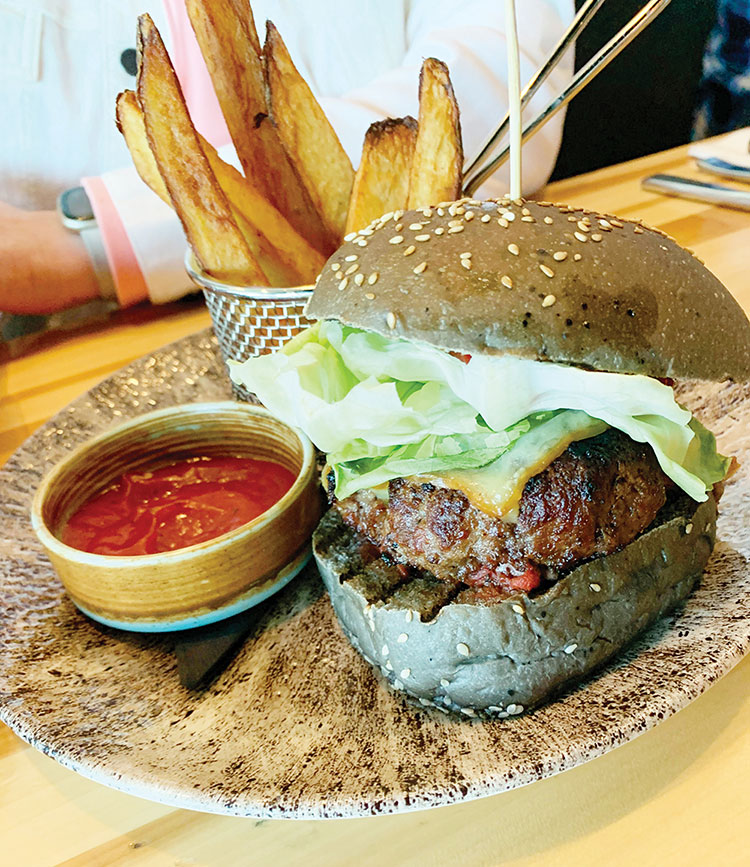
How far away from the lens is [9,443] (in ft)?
6.20

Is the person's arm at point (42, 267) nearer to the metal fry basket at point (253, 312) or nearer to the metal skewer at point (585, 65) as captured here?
the metal fry basket at point (253, 312)

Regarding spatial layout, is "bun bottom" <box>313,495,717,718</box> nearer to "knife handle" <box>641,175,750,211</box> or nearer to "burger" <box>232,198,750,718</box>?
"burger" <box>232,198,750,718</box>

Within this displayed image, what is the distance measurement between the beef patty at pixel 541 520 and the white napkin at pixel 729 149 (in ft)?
7.33

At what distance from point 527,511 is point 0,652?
2.88 ft

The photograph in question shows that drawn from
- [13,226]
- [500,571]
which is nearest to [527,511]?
[500,571]

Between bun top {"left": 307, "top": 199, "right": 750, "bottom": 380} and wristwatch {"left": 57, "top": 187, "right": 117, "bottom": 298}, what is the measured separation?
1691 millimetres

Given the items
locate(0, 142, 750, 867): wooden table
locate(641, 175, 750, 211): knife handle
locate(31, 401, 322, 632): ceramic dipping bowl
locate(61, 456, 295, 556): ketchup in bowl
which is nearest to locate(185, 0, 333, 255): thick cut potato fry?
locate(31, 401, 322, 632): ceramic dipping bowl

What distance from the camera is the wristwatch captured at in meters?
2.52

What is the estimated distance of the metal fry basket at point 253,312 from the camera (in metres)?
1.58

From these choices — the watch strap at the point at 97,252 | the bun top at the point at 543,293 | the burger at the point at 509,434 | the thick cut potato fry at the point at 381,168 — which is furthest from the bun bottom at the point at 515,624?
the watch strap at the point at 97,252

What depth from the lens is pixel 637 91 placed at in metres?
4.42

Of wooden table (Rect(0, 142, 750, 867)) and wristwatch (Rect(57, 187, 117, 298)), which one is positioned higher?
wristwatch (Rect(57, 187, 117, 298))

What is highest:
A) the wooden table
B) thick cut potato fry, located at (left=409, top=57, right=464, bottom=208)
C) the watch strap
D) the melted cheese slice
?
thick cut potato fry, located at (left=409, top=57, right=464, bottom=208)

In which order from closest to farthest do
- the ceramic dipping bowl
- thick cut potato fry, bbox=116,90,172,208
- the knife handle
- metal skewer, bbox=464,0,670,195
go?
the ceramic dipping bowl
metal skewer, bbox=464,0,670,195
thick cut potato fry, bbox=116,90,172,208
the knife handle
